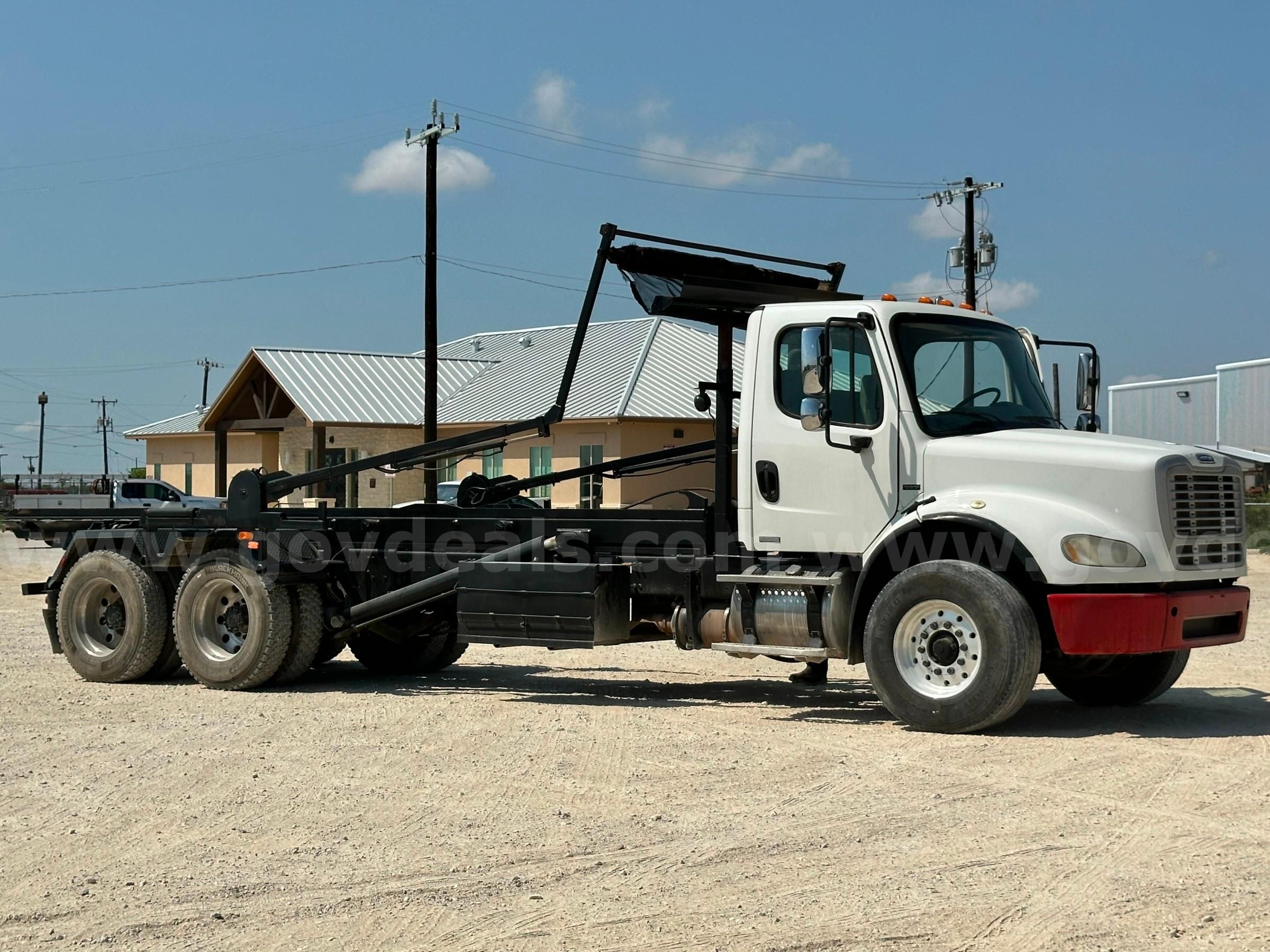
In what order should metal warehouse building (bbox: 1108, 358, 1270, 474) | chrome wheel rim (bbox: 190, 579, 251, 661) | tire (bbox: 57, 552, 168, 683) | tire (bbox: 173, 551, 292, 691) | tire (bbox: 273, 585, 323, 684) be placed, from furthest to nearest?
metal warehouse building (bbox: 1108, 358, 1270, 474), tire (bbox: 57, 552, 168, 683), chrome wheel rim (bbox: 190, 579, 251, 661), tire (bbox: 273, 585, 323, 684), tire (bbox: 173, 551, 292, 691)

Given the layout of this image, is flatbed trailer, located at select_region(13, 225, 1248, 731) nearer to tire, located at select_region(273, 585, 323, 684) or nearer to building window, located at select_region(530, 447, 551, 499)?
tire, located at select_region(273, 585, 323, 684)

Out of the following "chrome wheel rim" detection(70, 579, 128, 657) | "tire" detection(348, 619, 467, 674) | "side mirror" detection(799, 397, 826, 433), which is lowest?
"tire" detection(348, 619, 467, 674)

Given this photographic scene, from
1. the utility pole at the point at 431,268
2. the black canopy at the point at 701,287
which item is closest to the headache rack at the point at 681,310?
the black canopy at the point at 701,287

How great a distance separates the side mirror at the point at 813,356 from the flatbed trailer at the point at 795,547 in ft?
0.06

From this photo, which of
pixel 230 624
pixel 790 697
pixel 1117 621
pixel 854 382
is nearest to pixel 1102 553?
pixel 1117 621

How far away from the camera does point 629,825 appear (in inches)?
267

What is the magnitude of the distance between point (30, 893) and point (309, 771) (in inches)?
100

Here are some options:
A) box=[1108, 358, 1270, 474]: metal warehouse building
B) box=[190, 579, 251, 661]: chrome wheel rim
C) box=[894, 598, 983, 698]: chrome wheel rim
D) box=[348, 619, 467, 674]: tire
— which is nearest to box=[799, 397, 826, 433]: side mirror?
box=[894, 598, 983, 698]: chrome wheel rim

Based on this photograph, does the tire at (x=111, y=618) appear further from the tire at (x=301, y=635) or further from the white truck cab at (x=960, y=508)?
the white truck cab at (x=960, y=508)

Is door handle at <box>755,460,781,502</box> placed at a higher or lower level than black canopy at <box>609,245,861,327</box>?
lower

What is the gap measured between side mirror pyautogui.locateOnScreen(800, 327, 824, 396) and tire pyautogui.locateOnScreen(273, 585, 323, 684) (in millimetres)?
5057

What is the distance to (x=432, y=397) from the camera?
30.6 meters

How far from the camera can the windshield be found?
375 inches

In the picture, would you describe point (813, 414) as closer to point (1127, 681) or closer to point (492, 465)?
point (1127, 681)
